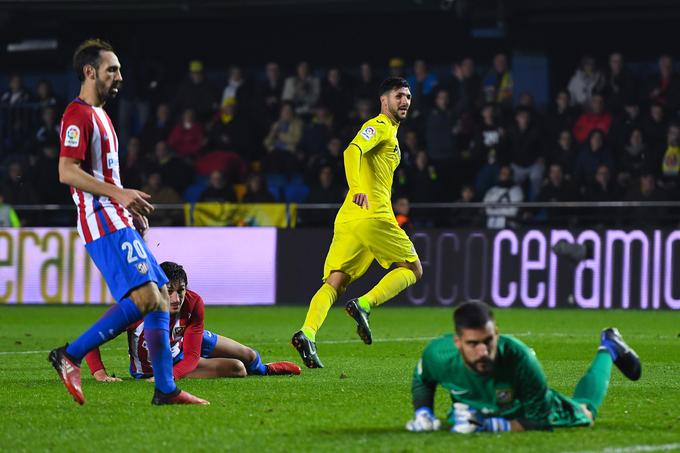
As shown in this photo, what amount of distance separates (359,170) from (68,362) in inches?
153

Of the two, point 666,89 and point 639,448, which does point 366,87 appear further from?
point 639,448

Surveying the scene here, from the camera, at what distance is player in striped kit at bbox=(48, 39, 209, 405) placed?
7.09m

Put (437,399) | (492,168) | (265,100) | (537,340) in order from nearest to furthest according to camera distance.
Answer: (437,399)
(537,340)
(492,168)
(265,100)

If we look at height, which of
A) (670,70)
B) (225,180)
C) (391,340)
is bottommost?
(391,340)

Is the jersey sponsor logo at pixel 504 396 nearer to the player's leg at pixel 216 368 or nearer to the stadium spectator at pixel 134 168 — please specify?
→ the player's leg at pixel 216 368

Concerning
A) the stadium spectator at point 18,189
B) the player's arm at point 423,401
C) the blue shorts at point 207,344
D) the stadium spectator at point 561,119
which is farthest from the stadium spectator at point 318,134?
the player's arm at point 423,401

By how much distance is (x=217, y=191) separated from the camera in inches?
826

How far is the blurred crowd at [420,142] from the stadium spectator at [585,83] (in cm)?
3

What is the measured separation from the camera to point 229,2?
23.7 m

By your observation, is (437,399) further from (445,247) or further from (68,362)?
(445,247)

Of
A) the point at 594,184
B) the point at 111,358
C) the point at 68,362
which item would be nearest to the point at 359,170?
the point at 111,358

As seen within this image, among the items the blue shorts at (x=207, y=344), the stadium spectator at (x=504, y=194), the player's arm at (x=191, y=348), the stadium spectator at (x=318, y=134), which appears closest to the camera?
the player's arm at (x=191, y=348)

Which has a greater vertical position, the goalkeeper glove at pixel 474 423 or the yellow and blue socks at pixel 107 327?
the yellow and blue socks at pixel 107 327

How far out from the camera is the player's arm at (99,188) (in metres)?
6.93
